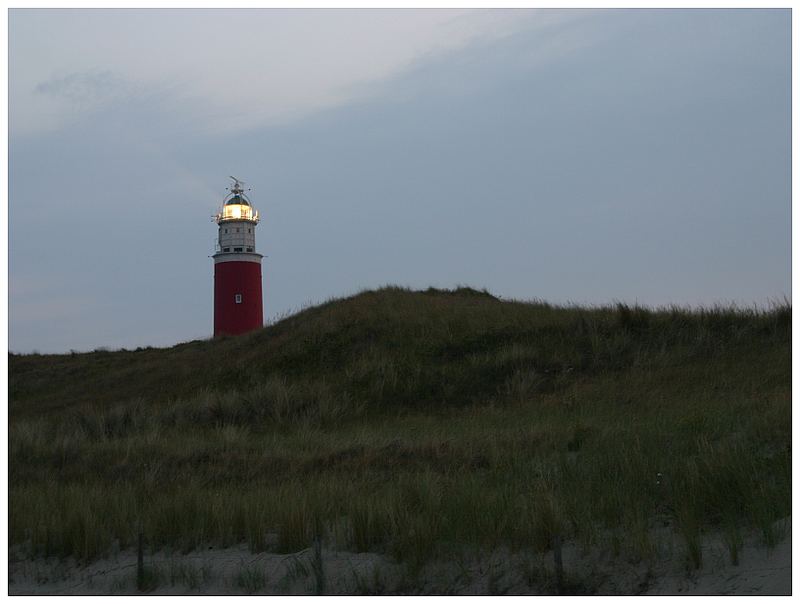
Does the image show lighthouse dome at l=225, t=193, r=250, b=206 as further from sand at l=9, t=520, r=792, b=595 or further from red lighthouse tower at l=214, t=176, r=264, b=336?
sand at l=9, t=520, r=792, b=595

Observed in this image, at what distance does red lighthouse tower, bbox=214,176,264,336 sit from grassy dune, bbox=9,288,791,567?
445 inches

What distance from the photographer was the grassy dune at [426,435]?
23.9 ft

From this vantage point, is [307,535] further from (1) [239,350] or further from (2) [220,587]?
(1) [239,350]

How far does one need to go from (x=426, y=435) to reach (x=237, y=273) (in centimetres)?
2695

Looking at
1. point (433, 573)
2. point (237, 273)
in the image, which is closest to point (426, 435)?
point (433, 573)

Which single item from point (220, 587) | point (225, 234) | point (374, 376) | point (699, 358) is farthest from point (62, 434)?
point (225, 234)

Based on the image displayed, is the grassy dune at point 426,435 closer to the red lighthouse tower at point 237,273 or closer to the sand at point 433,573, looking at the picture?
the sand at point 433,573

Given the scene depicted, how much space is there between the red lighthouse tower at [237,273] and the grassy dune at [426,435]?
11302 mm

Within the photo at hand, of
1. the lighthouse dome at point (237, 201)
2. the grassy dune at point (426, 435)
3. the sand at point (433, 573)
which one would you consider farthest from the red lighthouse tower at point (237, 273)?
the sand at point (433, 573)

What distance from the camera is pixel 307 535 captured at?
7551 mm

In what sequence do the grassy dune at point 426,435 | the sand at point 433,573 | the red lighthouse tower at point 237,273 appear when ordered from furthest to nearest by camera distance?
the red lighthouse tower at point 237,273, the grassy dune at point 426,435, the sand at point 433,573

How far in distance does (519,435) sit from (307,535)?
495 centimetres

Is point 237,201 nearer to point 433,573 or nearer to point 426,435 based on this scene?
point 426,435

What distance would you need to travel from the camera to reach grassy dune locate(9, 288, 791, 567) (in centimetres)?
728
